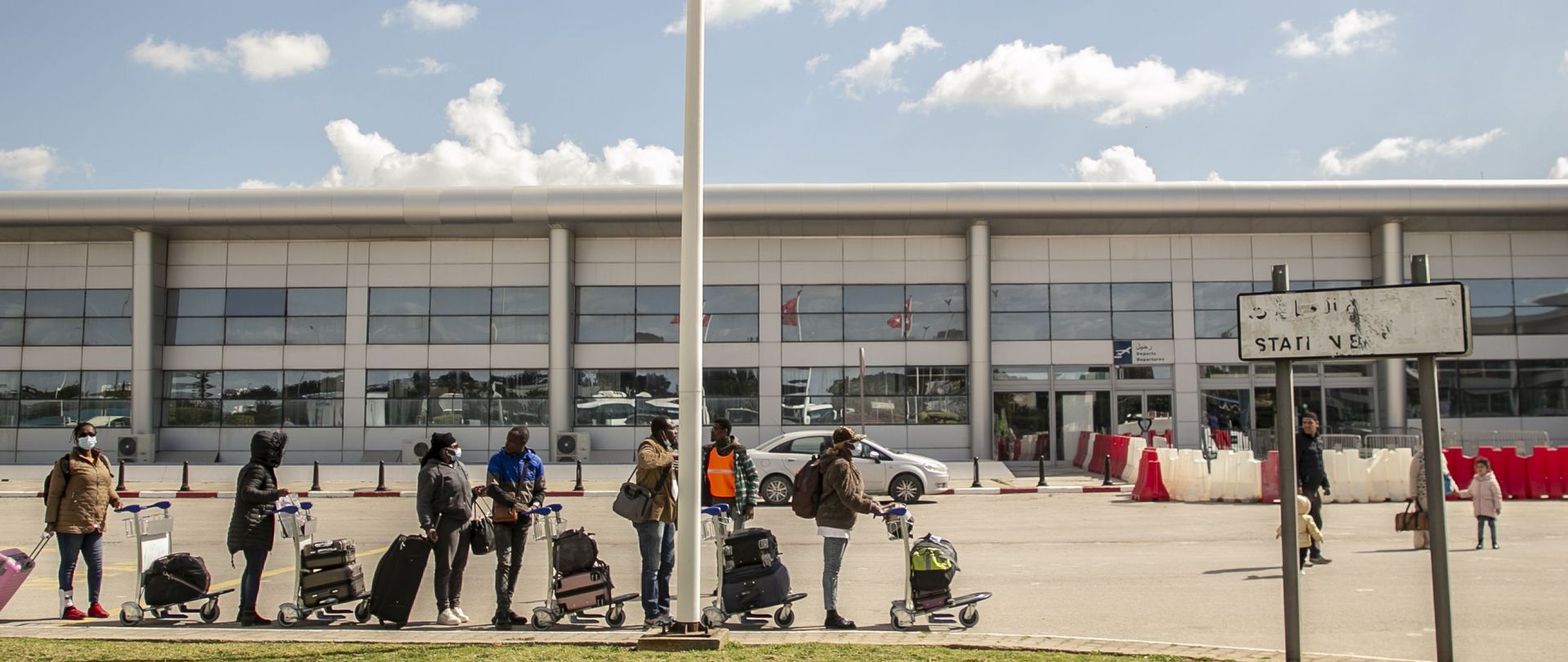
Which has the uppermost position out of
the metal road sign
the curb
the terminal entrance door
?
the metal road sign

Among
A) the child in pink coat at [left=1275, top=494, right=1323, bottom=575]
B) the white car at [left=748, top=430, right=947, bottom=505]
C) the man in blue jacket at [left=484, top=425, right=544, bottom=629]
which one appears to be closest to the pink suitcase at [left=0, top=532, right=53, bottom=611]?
the man in blue jacket at [left=484, top=425, right=544, bottom=629]

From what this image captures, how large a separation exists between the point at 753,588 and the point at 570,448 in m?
23.5

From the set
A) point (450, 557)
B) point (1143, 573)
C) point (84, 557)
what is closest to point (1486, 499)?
point (1143, 573)

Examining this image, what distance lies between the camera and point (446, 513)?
9414 mm

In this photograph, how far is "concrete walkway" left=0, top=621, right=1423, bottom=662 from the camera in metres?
7.90

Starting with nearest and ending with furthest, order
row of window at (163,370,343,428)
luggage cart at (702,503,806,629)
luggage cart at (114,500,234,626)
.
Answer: luggage cart at (702,503,806,629), luggage cart at (114,500,234,626), row of window at (163,370,343,428)

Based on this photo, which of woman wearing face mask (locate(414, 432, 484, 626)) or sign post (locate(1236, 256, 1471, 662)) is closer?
sign post (locate(1236, 256, 1471, 662))

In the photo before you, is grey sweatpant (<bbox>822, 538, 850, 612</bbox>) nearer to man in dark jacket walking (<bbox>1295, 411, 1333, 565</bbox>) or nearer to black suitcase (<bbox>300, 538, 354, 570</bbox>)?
black suitcase (<bbox>300, 538, 354, 570</bbox>)

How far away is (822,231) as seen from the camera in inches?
1296

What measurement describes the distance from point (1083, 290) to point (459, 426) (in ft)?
58.3

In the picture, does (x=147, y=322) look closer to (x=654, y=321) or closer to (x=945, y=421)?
(x=654, y=321)

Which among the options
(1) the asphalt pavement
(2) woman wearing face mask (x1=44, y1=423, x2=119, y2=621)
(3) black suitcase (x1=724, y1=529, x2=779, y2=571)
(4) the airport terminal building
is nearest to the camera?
(1) the asphalt pavement

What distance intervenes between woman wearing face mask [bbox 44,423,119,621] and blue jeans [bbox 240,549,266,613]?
1271 millimetres

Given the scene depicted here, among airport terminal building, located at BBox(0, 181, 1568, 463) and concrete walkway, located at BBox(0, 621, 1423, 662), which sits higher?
airport terminal building, located at BBox(0, 181, 1568, 463)
